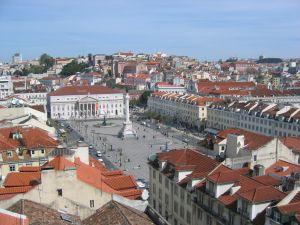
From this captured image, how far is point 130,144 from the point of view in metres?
87.8

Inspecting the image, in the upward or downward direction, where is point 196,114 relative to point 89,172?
downward

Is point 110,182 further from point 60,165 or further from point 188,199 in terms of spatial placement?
point 188,199

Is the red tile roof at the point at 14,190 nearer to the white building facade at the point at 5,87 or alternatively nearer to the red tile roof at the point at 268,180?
the red tile roof at the point at 268,180

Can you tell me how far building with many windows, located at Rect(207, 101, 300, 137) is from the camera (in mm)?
76875

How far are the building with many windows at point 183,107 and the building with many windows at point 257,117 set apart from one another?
93.8 inches

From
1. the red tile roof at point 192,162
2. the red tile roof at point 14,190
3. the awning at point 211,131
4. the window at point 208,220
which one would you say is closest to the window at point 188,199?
the red tile roof at point 192,162

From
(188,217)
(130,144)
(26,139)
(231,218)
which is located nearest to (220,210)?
(231,218)

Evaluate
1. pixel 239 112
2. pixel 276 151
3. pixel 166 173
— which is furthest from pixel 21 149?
pixel 239 112

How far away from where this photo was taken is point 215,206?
2795cm

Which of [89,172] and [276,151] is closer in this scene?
[89,172]

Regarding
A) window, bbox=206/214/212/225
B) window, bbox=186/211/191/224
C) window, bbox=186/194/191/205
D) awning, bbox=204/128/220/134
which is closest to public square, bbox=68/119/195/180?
awning, bbox=204/128/220/134

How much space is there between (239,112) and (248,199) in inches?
2697

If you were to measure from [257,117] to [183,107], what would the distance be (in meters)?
32.7

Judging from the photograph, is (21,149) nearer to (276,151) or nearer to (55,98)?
(276,151)
